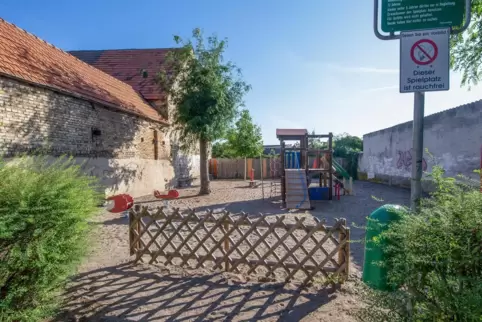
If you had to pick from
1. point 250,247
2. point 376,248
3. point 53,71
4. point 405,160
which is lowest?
point 250,247

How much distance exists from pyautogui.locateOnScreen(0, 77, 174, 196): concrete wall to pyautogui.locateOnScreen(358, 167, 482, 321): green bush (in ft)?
20.9

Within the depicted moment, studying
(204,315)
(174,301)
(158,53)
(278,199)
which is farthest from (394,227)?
(158,53)

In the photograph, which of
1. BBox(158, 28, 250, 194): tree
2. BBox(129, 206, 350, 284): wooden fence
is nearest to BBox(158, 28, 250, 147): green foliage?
BBox(158, 28, 250, 194): tree

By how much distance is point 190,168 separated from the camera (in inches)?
806

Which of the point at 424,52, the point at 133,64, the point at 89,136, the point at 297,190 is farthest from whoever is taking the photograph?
the point at 133,64

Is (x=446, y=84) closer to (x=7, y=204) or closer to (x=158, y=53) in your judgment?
(x=7, y=204)

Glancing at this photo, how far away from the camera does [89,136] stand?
1045 centimetres

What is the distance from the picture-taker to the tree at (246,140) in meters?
26.2

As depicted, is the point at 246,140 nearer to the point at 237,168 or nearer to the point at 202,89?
the point at 237,168

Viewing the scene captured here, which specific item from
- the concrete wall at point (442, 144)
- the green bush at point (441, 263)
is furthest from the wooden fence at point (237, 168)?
the green bush at point (441, 263)

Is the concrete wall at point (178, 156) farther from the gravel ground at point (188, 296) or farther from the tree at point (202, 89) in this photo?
the gravel ground at point (188, 296)

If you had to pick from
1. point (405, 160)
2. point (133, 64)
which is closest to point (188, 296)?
point (405, 160)

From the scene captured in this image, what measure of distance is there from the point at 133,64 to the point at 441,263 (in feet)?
68.4

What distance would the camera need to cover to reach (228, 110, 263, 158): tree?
2622 cm
